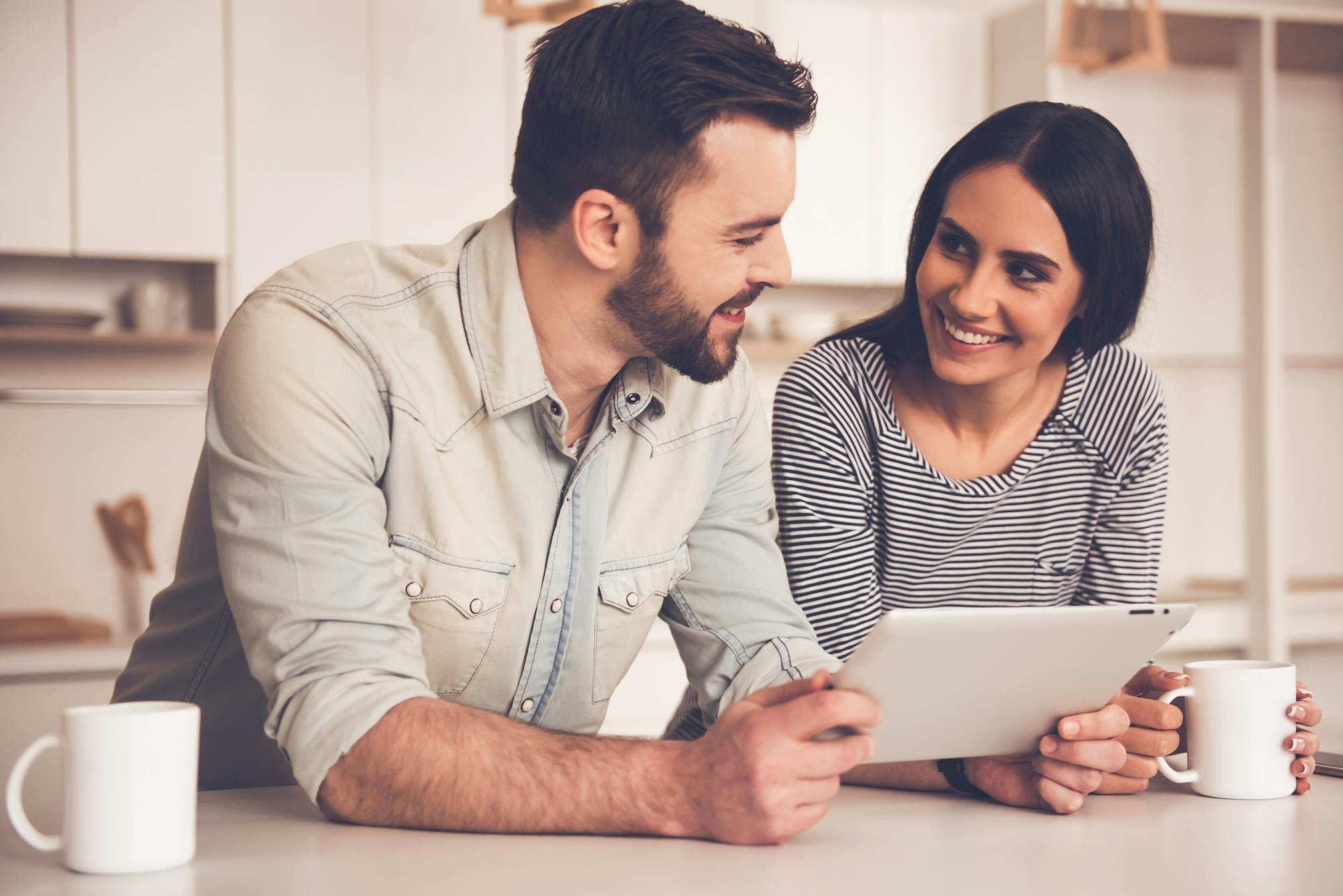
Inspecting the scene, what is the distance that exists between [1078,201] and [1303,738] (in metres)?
0.70

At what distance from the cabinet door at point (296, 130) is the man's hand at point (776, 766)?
96.3 inches

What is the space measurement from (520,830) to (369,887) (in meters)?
0.17

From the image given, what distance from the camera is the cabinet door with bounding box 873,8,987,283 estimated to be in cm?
392

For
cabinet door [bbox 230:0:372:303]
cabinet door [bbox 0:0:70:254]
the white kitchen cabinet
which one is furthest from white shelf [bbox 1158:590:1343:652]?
cabinet door [bbox 0:0:70:254]

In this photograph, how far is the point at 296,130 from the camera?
3.36m

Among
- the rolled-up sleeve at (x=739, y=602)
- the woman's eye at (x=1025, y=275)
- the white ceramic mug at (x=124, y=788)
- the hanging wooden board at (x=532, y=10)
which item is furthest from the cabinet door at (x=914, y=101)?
the white ceramic mug at (x=124, y=788)

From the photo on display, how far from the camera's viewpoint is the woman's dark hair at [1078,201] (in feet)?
5.32

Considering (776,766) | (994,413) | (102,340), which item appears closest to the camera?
(776,766)

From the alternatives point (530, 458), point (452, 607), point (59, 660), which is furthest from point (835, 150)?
point (452, 607)

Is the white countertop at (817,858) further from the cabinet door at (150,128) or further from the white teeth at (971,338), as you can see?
the cabinet door at (150,128)

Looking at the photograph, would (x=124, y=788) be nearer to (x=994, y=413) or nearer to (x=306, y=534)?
(x=306, y=534)

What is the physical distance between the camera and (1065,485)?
1.70 metres

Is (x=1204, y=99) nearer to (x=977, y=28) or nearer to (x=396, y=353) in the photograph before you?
(x=977, y=28)

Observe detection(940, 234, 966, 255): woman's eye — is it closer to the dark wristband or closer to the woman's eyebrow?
the woman's eyebrow
